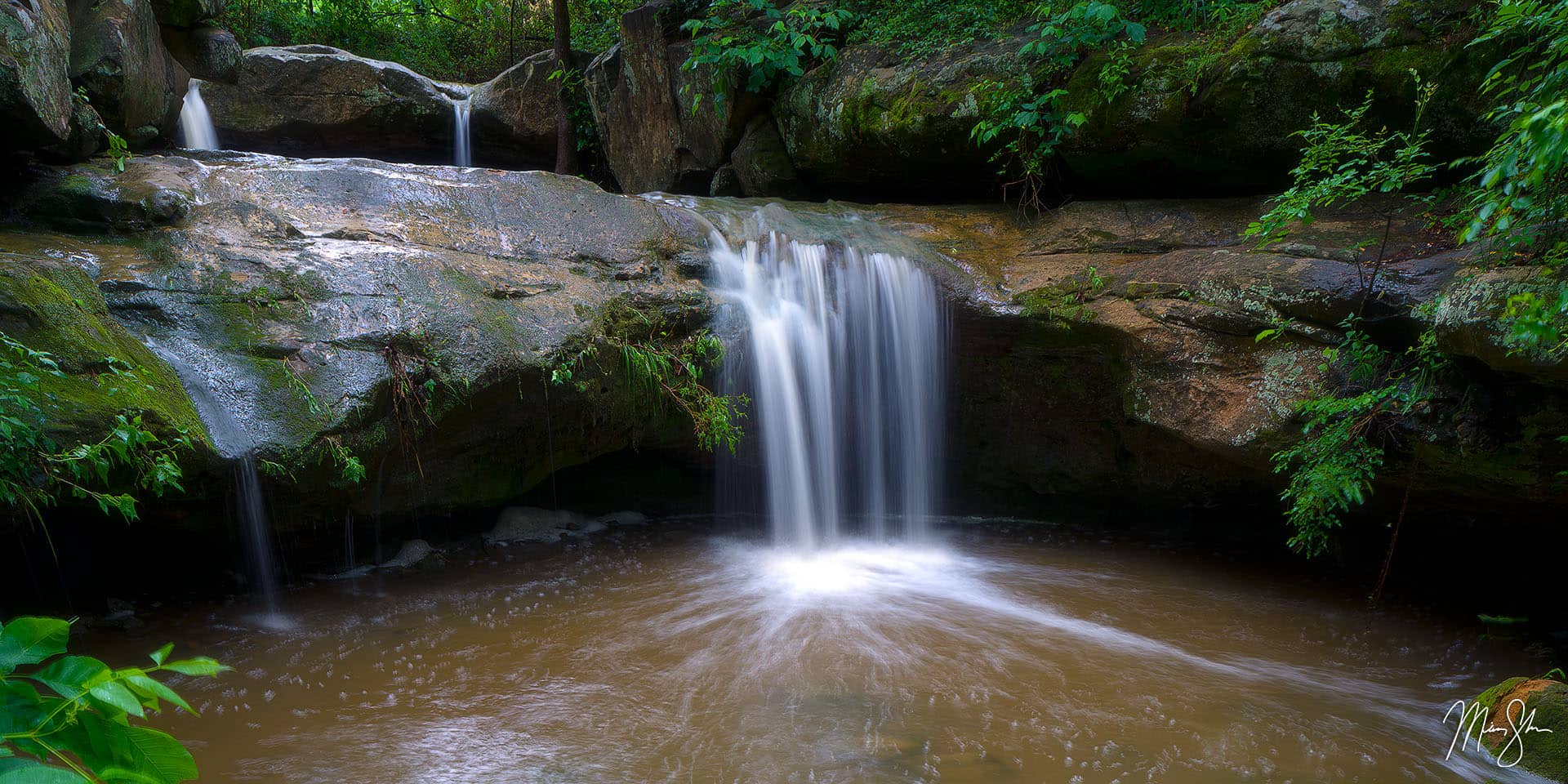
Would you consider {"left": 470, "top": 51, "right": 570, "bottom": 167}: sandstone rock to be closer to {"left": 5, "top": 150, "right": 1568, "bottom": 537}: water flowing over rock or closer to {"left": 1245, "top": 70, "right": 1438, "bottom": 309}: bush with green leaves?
{"left": 5, "top": 150, "right": 1568, "bottom": 537}: water flowing over rock

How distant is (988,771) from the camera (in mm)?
3301

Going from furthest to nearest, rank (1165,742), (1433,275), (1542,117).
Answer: (1433,275), (1165,742), (1542,117)

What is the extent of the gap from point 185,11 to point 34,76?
3.47m

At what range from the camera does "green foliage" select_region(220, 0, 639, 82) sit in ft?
43.6

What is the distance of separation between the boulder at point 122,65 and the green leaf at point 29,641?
6.16 m

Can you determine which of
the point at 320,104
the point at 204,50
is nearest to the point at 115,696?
the point at 204,50

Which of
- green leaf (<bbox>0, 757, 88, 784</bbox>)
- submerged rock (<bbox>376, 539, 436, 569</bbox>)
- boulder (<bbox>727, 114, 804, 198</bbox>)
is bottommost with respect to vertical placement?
submerged rock (<bbox>376, 539, 436, 569</bbox>)

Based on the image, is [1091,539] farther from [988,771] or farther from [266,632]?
[266,632]

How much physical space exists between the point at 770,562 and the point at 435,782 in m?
3.06

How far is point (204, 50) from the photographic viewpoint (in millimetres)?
7578

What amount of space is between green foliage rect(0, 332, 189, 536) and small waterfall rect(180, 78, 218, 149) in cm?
569

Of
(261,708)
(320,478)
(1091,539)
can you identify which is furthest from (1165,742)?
(320,478)

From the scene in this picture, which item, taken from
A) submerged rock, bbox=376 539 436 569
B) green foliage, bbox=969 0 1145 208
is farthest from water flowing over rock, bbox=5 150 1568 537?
green foliage, bbox=969 0 1145 208
